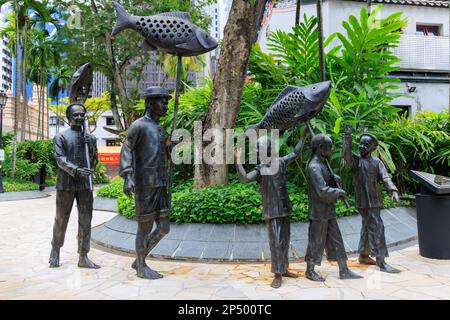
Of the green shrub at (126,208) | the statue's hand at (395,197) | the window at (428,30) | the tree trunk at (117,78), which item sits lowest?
the green shrub at (126,208)

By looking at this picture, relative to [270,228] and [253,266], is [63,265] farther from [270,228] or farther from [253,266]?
[270,228]

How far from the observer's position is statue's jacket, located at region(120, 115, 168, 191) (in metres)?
4.09

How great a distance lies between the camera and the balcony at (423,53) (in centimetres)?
1286

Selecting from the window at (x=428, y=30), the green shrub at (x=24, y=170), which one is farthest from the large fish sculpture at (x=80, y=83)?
the green shrub at (x=24, y=170)

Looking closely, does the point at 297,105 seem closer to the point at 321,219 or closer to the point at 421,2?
the point at 321,219

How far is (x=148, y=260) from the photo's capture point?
5109mm

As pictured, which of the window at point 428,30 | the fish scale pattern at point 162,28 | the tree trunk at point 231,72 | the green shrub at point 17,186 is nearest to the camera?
the fish scale pattern at point 162,28

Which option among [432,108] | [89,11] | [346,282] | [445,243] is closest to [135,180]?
[346,282]

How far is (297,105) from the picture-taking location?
3.95m

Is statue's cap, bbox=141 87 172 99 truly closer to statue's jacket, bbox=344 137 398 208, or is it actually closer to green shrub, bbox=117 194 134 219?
statue's jacket, bbox=344 137 398 208

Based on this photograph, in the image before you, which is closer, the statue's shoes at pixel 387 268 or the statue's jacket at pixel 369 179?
the statue's shoes at pixel 387 268

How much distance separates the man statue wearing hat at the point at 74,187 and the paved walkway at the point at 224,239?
36.2 inches

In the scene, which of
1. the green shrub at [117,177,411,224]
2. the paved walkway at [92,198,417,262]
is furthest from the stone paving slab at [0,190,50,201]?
the green shrub at [117,177,411,224]

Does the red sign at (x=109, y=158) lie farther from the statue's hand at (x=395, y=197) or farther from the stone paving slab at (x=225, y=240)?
the statue's hand at (x=395, y=197)
